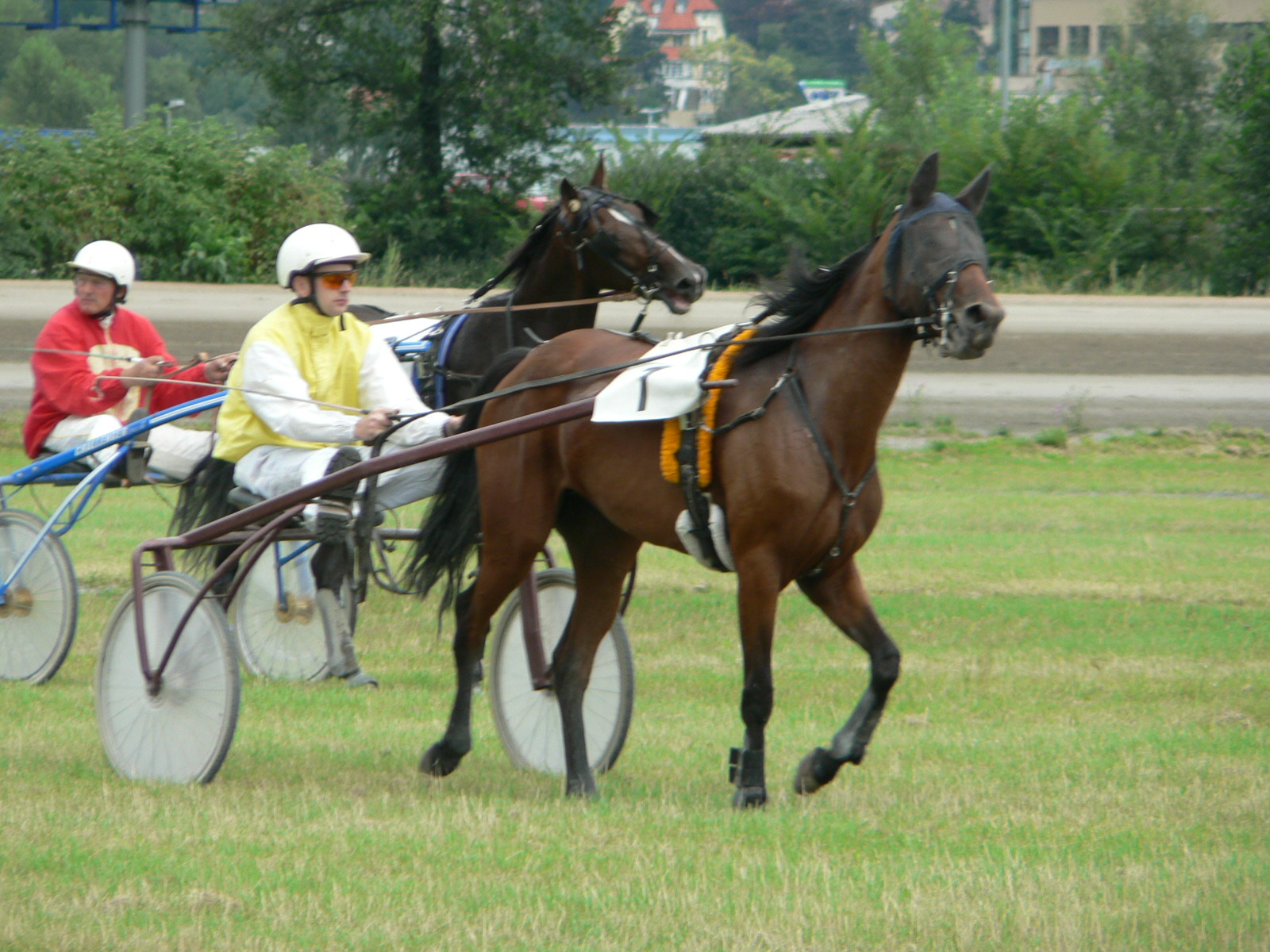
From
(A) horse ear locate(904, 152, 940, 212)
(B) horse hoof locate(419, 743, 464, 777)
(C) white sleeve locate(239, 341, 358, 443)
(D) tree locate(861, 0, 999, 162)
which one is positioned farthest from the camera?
(D) tree locate(861, 0, 999, 162)

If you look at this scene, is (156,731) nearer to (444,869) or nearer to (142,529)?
(444,869)

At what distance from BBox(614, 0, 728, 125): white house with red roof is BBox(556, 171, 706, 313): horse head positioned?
11670 cm

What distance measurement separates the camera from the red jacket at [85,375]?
24.2 feet

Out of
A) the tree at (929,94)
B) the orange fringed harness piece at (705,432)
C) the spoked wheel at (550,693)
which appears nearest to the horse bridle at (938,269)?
the orange fringed harness piece at (705,432)

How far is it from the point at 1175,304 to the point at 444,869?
54.4 feet

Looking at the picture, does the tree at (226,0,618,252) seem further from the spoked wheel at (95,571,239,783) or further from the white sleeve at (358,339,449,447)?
the spoked wheel at (95,571,239,783)

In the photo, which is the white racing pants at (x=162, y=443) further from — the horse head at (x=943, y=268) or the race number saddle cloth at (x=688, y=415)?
the horse head at (x=943, y=268)

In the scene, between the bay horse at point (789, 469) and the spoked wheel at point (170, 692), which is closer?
the bay horse at point (789, 469)

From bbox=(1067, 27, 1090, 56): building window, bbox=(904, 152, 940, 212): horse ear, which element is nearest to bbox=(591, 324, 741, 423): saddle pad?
bbox=(904, 152, 940, 212): horse ear

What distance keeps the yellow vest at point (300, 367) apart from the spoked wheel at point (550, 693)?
1001 mm

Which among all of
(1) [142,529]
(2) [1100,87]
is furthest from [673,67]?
(1) [142,529]

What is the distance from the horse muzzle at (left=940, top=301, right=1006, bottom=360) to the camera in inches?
171

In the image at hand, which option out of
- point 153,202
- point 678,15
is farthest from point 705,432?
point 678,15

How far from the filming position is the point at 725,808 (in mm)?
4805
